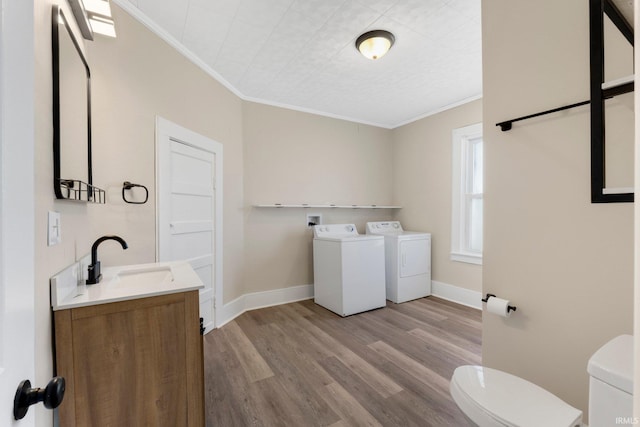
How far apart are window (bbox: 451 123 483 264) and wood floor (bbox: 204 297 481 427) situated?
0.80 meters

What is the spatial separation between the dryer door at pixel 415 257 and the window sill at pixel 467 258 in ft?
1.07

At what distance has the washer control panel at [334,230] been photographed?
3441mm

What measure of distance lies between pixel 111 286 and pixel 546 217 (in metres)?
2.06

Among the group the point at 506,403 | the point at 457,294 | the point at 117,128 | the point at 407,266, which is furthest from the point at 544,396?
the point at 117,128

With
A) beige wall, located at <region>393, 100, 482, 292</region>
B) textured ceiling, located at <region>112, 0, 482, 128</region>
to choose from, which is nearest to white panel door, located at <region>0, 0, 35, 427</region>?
textured ceiling, located at <region>112, 0, 482, 128</region>

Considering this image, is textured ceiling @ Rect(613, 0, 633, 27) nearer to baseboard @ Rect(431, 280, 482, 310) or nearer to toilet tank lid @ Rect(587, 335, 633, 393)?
toilet tank lid @ Rect(587, 335, 633, 393)

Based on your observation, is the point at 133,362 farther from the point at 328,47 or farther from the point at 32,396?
the point at 328,47

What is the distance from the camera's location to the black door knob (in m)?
0.43

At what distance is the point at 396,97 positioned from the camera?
3.21m

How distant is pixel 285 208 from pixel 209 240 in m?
1.08

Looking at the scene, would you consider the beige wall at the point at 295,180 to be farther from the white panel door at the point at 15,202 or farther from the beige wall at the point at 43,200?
the white panel door at the point at 15,202

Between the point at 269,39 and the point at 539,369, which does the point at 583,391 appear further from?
the point at 269,39

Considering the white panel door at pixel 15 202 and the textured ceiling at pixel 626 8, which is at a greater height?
the textured ceiling at pixel 626 8

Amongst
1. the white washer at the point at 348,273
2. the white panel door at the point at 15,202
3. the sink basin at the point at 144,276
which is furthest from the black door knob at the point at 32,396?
the white washer at the point at 348,273
